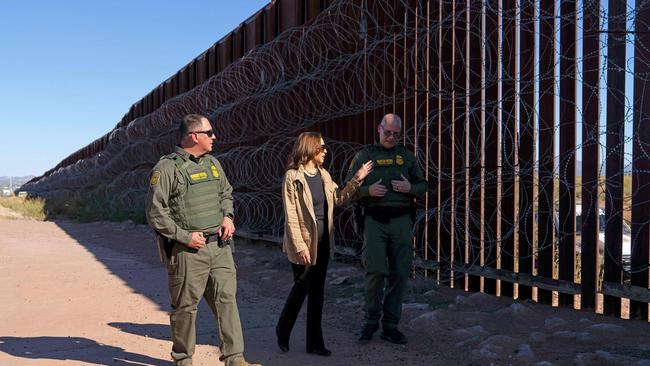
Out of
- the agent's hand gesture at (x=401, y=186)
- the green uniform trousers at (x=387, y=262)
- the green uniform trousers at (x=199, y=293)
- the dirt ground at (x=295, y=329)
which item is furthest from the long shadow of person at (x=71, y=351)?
the agent's hand gesture at (x=401, y=186)

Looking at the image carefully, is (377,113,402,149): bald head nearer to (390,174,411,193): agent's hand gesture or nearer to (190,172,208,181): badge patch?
(390,174,411,193): agent's hand gesture

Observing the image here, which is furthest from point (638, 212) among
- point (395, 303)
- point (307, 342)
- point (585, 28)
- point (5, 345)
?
point (5, 345)

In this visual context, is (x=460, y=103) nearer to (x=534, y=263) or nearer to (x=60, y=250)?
(x=534, y=263)

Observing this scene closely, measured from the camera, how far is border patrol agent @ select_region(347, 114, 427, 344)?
13.8ft

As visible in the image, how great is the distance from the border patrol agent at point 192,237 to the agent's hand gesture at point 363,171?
90cm

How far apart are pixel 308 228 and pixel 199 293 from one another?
2.51 feet

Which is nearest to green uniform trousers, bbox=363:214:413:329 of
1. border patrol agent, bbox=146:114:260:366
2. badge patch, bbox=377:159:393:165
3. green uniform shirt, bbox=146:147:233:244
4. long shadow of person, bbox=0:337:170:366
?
badge patch, bbox=377:159:393:165

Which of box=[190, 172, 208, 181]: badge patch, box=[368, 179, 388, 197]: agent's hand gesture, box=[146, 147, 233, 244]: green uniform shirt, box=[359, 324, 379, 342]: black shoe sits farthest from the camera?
box=[359, 324, 379, 342]: black shoe

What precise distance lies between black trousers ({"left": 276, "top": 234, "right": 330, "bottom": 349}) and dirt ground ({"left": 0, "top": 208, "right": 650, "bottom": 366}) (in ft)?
0.49

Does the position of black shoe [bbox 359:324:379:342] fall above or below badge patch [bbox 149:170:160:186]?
below

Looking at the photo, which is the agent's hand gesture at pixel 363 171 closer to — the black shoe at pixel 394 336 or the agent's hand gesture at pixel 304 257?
the agent's hand gesture at pixel 304 257

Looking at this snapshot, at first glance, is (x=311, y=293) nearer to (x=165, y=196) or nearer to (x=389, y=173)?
(x=389, y=173)

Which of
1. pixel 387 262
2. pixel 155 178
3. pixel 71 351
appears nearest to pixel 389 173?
pixel 387 262

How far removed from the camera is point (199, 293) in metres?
3.60
